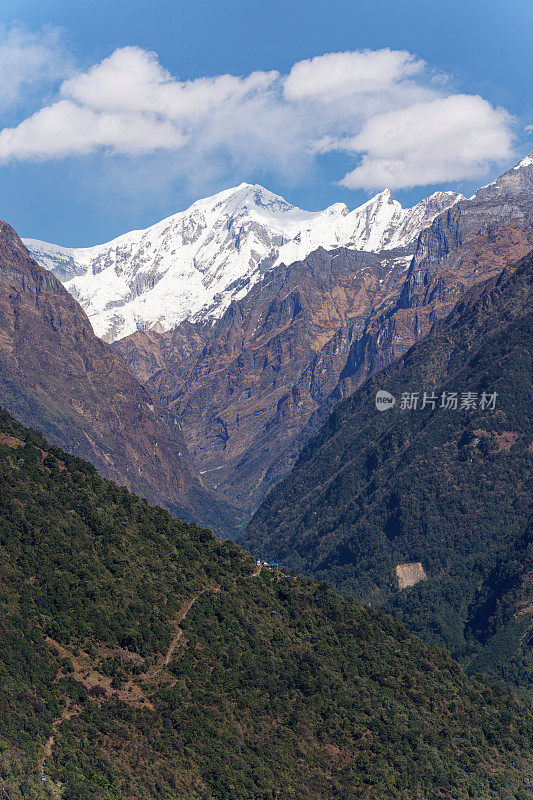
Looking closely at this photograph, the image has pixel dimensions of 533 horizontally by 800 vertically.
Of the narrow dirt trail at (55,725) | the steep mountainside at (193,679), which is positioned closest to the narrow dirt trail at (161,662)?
the narrow dirt trail at (55,725)

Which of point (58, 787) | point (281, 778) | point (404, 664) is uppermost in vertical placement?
point (404, 664)

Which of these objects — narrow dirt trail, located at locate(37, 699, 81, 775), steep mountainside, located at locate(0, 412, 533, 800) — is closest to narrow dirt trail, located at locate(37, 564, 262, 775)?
narrow dirt trail, located at locate(37, 699, 81, 775)

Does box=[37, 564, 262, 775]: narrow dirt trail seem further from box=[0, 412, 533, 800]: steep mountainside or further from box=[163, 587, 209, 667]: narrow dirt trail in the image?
box=[0, 412, 533, 800]: steep mountainside

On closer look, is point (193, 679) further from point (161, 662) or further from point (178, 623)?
point (178, 623)

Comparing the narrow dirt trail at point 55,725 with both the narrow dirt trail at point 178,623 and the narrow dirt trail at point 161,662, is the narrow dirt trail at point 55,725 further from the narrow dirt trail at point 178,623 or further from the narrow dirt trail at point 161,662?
the narrow dirt trail at point 178,623

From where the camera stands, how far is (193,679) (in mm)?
145750

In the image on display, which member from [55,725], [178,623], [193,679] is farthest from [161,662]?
[55,725]

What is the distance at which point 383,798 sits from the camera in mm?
140500

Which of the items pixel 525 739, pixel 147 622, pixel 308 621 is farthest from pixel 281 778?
pixel 525 739

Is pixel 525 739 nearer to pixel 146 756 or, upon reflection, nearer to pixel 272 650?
pixel 272 650

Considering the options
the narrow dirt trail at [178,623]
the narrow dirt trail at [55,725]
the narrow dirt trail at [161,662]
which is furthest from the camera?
the narrow dirt trail at [178,623]

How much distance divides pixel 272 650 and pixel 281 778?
96.7ft

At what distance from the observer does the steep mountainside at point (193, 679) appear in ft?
411

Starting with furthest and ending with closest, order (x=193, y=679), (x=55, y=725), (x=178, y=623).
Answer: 1. (x=178, y=623)
2. (x=193, y=679)
3. (x=55, y=725)
